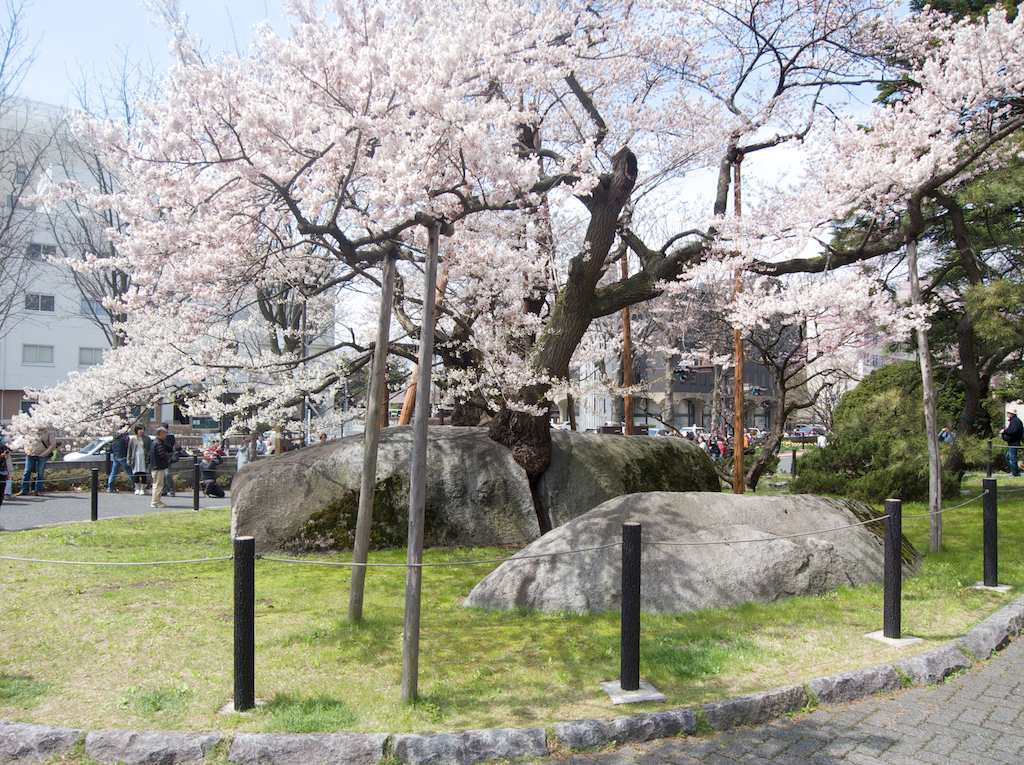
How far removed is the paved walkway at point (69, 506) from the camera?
13.8 metres

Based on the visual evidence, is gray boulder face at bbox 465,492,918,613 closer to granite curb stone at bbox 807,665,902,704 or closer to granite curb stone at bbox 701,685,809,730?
granite curb stone at bbox 807,665,902,704

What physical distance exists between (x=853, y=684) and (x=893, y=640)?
1.12m

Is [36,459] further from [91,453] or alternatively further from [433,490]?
[433,490]

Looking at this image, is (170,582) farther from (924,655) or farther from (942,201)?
(942,201)

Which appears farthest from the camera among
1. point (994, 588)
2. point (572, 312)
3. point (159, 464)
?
point (159, 464)

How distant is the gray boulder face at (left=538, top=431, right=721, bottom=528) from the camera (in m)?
10.8

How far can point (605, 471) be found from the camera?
→ 11180 millimetres

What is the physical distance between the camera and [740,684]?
495cm

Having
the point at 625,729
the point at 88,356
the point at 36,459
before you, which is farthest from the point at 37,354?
the point at 625,729

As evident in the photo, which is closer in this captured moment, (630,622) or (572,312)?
(630,622)

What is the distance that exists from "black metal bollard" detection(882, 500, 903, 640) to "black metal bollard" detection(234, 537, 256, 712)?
473cm

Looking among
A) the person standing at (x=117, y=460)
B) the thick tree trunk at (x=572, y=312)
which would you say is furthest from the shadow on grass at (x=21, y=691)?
the person standing at (x=117, y=460)

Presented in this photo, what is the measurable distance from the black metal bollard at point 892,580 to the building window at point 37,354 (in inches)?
1781

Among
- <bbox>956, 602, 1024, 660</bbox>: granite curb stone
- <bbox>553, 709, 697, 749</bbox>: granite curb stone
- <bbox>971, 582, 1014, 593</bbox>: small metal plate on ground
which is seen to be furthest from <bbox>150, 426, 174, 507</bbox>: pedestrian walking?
<bbox>956, 602, 1024, 660</bbox>: granite curb stone
